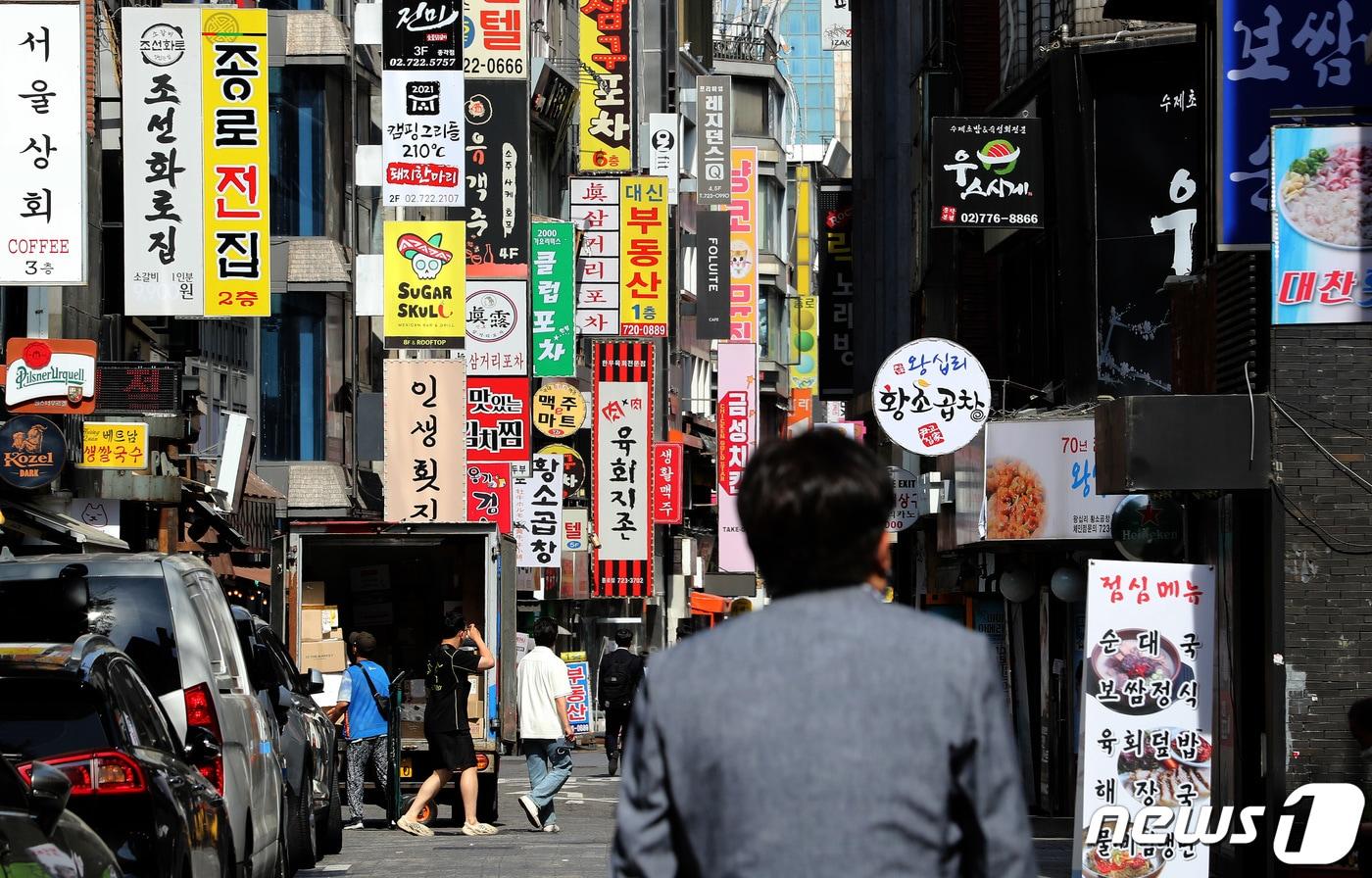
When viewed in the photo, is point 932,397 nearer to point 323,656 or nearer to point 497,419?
point 323,656

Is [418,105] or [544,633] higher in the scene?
[418,105]

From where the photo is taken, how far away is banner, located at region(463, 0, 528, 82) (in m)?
38.0

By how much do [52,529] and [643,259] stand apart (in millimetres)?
25451

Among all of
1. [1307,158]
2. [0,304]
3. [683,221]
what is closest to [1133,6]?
[1307,158]

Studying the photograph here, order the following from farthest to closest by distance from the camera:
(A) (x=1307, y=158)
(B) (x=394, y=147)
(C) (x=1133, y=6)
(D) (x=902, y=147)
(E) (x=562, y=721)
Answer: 1. (D) (x=902, y=147)
2. (B) (x=394, y=147)
3. (E) (x=562, y=721)
4. (C) (x=1133, y=6)
5. (A) (x=1307, y=158)

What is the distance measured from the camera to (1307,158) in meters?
13.9

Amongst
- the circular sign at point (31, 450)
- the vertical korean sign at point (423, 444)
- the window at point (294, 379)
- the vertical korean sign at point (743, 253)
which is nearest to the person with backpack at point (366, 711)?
the circular sign at point (31, 450)

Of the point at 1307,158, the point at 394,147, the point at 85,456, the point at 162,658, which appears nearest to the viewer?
the point at 162,658

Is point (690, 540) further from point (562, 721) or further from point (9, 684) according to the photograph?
point (9, 684)

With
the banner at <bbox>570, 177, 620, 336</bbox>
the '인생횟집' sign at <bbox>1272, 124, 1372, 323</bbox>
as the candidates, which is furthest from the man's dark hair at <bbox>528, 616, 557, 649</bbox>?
the banner at <bbox>570, 177, 620, 336</bbox>

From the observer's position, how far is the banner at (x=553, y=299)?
39.7 metres

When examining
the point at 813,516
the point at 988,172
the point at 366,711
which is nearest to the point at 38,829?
the point at 813,516

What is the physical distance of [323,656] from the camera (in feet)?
80.6

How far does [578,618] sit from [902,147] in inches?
739
